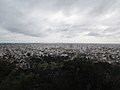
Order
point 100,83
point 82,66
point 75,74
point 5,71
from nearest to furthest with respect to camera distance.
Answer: point 100,83 < point 75,74 < point 82,66 < point 5,71

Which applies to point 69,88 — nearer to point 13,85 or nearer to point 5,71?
point 13,85

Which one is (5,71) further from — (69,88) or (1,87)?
(69,88)

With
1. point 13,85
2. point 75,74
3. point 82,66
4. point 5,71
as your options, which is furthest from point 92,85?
point 5,71

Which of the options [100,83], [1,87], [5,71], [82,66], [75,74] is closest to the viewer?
[1,87]

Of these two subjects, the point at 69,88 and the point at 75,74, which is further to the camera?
the point at 75,74

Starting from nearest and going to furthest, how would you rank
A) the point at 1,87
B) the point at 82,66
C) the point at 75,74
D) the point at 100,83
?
1. the point at 1,87
2. the point at 100,83
3. the point at 75,74
4. the point at 82,66

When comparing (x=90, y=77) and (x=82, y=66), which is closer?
(x=90, y=77)

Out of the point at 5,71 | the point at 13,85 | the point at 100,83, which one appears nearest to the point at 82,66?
the point at 100,83
